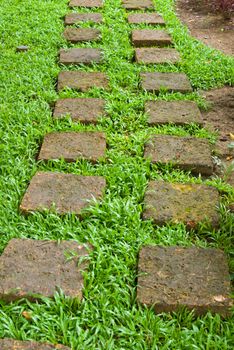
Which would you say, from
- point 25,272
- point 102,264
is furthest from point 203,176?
point 25,272

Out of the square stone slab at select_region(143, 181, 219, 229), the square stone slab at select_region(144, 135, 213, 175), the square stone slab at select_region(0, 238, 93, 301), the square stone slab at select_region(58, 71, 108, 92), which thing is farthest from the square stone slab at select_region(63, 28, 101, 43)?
the square stone slab at select_region(0, 238, 93, 301)

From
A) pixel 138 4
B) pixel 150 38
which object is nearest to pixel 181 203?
pixel 150 38

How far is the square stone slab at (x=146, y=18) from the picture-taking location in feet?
17.8

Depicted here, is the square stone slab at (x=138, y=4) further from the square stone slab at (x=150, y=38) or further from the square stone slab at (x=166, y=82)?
the square stone slab at (x=166, y=82)

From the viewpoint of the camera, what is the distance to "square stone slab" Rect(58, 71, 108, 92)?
158 inches

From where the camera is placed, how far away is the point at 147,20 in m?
5.47

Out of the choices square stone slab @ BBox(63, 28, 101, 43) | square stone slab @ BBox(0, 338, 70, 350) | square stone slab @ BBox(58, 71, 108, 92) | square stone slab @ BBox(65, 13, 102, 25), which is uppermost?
square stone slab @ BBox(65, 13, 102, 25)

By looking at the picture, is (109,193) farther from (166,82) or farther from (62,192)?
(166,82)

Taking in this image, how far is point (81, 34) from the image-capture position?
508 cm

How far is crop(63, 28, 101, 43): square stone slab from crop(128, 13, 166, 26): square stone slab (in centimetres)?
53

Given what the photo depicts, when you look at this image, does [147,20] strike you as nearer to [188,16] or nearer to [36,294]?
[188,16]

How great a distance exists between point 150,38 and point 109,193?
8.36ft

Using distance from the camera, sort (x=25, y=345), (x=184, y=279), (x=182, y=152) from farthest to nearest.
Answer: (x=182, y=152)
(x=184, y=279)
(x=25, y=345)

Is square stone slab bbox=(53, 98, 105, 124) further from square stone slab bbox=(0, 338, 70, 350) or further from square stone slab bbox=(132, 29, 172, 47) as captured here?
square stone slab bbox=(0, 338, 70, 350)
